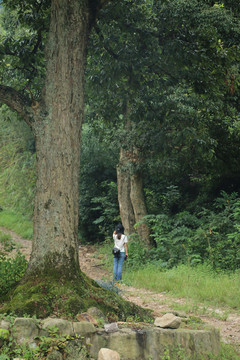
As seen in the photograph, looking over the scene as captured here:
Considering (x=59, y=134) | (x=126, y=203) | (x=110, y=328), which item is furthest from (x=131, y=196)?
(x=110, y=328)

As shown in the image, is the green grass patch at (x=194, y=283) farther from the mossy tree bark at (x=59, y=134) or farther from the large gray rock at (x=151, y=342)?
the mossy tree bark at (x=59, y=134)

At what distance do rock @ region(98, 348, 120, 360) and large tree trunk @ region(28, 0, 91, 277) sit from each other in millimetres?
1536

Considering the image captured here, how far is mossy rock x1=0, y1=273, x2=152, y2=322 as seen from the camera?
5086 mm

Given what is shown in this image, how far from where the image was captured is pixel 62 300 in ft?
17.4

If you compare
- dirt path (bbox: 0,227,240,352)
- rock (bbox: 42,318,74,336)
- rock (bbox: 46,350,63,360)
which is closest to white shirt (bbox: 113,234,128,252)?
dirt path (bbox: 0,227,240,352)

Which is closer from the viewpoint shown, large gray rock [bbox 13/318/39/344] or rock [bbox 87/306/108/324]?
large gray rock [bbox 13/318/39/344]

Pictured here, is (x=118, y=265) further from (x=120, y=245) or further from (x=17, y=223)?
(x=17, y=223)

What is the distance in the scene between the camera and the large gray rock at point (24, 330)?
430cm

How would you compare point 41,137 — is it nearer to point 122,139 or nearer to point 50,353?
point 50,353

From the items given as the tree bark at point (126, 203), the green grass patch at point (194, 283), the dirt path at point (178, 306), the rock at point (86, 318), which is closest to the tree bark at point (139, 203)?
the tree bark at point (126, 203)

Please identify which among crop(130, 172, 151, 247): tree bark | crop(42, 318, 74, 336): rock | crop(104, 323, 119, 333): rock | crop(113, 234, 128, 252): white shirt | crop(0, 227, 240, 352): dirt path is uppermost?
crop(130, 172, 151, 247): tree bark

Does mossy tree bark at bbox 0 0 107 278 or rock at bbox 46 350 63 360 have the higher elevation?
mossy tree bark at bbox 0 0 107 278

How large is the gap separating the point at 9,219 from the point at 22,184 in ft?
8.86

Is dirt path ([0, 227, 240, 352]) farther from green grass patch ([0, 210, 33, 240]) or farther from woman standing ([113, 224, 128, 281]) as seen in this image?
green grass patch ([0, 210, 33, 240])
